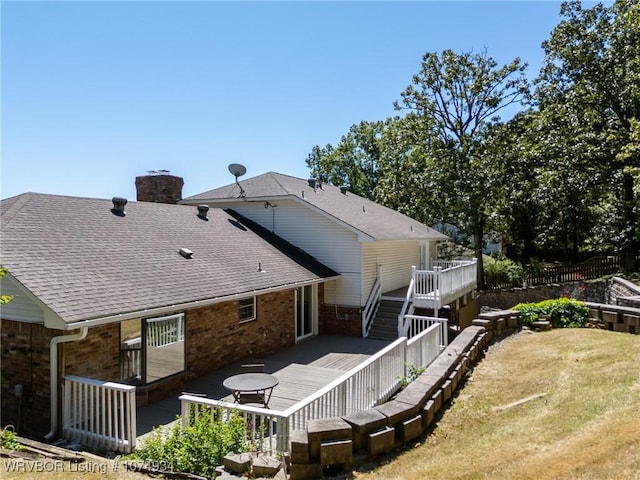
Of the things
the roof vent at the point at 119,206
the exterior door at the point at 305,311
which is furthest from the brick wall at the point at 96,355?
Result: the exterior door at the point at 305,311

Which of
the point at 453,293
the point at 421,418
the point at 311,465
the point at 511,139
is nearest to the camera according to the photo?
the point at 311,465

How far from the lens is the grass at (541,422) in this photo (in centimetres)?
446

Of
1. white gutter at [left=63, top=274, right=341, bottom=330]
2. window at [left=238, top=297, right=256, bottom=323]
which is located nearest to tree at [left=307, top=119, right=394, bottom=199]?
window at [left=238, top=297, right=256, bottom=323]

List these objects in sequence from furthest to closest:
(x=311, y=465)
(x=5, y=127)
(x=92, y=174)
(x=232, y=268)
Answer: (x=92, y=174) < (x=232, y=268) < (x=5, y=127) < (x=311, y=465)

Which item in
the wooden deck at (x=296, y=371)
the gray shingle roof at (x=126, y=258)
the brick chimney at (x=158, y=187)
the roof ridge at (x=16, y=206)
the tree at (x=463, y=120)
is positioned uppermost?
the tree at (x=463, y=120)

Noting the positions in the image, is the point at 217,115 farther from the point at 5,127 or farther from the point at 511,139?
the point at 511,139

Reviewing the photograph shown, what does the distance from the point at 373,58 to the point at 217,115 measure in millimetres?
7176

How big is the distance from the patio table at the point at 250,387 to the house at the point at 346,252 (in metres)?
6.89

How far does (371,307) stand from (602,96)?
19.1 m

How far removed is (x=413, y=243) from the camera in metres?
21.5

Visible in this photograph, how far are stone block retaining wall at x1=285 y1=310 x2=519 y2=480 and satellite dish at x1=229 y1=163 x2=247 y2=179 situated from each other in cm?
1323

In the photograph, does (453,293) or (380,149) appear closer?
(453,293)

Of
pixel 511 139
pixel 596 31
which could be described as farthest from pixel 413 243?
pixel 596 31

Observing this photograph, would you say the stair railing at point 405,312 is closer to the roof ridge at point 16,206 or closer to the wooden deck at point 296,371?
the wooden deck at point 296,371
